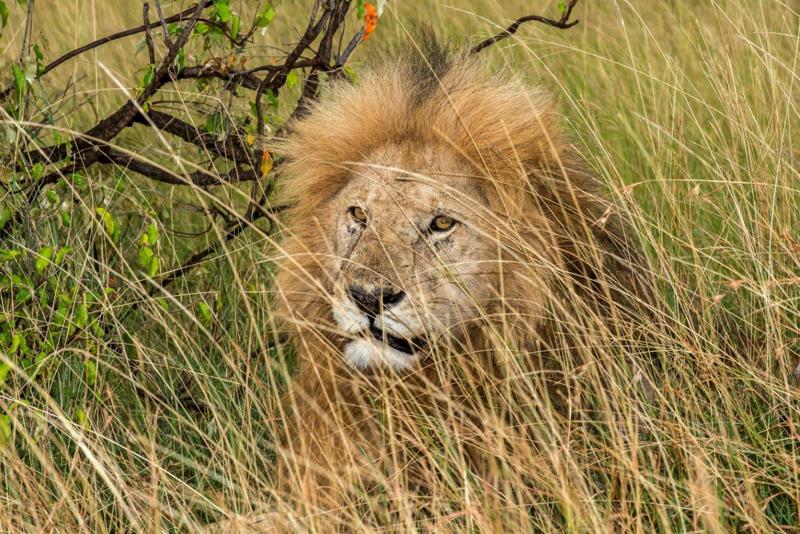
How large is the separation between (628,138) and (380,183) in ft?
7.84

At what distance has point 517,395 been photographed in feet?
10.7

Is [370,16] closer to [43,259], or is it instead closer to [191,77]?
[191,77]

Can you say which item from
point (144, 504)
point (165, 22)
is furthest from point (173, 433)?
point (165, 22)

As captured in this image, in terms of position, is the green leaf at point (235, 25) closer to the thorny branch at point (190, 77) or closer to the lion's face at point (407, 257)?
the thorny branch at point (190, 77)

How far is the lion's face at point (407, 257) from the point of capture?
3090 millimetres

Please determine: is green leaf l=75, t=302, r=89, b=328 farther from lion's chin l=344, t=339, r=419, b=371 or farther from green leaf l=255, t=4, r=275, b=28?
green leaf l=255, t=4, r=275, b=28

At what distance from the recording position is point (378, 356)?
3154 millimetres

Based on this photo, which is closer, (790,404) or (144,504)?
(790,404)

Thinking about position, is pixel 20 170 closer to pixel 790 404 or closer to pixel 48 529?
pixel 48 529

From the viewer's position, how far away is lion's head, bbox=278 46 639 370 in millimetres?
3160

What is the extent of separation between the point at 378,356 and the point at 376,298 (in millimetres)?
184

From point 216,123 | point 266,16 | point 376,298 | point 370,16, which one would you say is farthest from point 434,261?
point 216,123

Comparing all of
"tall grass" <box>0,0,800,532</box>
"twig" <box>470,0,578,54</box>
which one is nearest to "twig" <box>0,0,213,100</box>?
"tall grass" <box>0,0,800,532</box>

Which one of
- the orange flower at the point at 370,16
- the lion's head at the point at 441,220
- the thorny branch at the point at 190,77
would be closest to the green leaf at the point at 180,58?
the thorny branch at the point at 190,77
